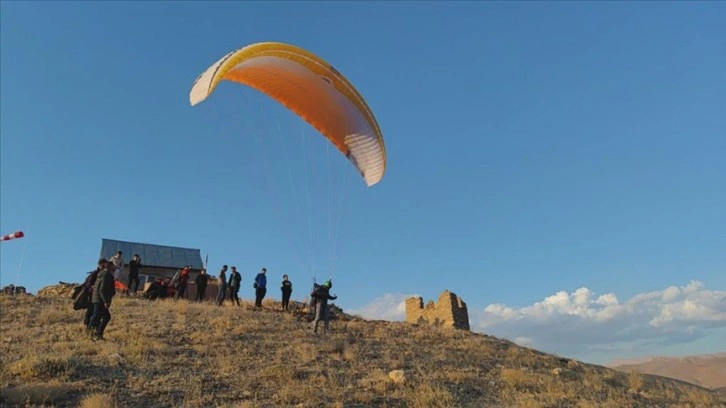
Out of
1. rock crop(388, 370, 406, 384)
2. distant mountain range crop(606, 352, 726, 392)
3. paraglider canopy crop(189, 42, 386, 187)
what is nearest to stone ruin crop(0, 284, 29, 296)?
paraglider canopy crop(189, 42, 386, 187)

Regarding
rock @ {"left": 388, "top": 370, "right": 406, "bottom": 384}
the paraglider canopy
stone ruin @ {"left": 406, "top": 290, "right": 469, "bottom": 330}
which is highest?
the paraglider canopy

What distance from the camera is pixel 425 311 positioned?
28.7 m

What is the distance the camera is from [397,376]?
33.1 feet

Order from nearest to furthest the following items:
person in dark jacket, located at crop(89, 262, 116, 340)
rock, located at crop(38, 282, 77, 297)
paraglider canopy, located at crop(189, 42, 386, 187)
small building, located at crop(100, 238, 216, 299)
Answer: person in dark jacket, located at crop(89, 262, 116, 340)
paraglider canopy, located at crop(189, 42, 386, 187)
rock, located at crop(38, 282, 77, 297)
small building, located at crop(100, 238, 216, 299)

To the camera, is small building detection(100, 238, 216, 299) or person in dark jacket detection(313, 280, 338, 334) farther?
small building detection(100, 238, 216, 299)

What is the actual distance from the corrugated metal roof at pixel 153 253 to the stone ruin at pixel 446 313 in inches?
719

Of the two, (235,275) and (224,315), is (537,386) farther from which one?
(235,275)

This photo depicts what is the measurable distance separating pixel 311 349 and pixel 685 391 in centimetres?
919

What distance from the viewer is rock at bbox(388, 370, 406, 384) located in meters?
9.93

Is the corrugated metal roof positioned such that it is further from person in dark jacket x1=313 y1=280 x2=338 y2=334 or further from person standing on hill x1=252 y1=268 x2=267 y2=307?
person in dark jacket x1=313 y1=280 x2=338 y2=334

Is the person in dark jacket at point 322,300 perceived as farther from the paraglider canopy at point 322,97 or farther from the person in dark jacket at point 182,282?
the person in dark jacket at point 182,282

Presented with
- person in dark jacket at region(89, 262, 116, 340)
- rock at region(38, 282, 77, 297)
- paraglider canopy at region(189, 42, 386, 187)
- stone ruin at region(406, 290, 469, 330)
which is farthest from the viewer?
stone ruin at region(406, 290, 469, 330)

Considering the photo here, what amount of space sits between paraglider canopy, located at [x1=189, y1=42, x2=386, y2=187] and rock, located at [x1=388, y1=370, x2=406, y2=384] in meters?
6.56

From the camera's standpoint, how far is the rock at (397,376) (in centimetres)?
993
